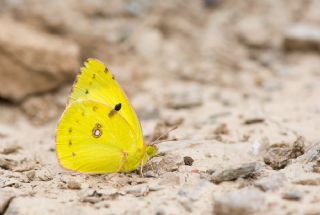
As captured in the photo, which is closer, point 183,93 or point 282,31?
point 183,93

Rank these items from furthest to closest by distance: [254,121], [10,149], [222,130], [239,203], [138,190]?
[254,121]
[222,130]
[10,149]
[138,190]
[239,203]

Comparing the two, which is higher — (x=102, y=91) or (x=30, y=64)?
(x=30, y=64)

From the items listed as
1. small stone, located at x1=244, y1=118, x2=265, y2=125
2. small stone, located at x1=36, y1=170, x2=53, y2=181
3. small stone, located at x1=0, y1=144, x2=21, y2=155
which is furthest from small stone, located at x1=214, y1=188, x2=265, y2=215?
small stone, located at x1=0, y1=144, x2=21, y2=155

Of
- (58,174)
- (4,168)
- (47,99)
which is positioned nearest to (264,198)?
(58,174)

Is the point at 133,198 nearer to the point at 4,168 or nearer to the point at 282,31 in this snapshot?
the point at 4,168

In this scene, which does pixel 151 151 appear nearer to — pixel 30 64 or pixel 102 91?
pixel 102 91

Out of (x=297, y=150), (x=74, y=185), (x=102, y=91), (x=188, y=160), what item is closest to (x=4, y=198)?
(x=74, y=185)

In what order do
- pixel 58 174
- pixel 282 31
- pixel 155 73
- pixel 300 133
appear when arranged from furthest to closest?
pixel 282 31, pixel 155 73, pixel 300 133, pixel 58 174
